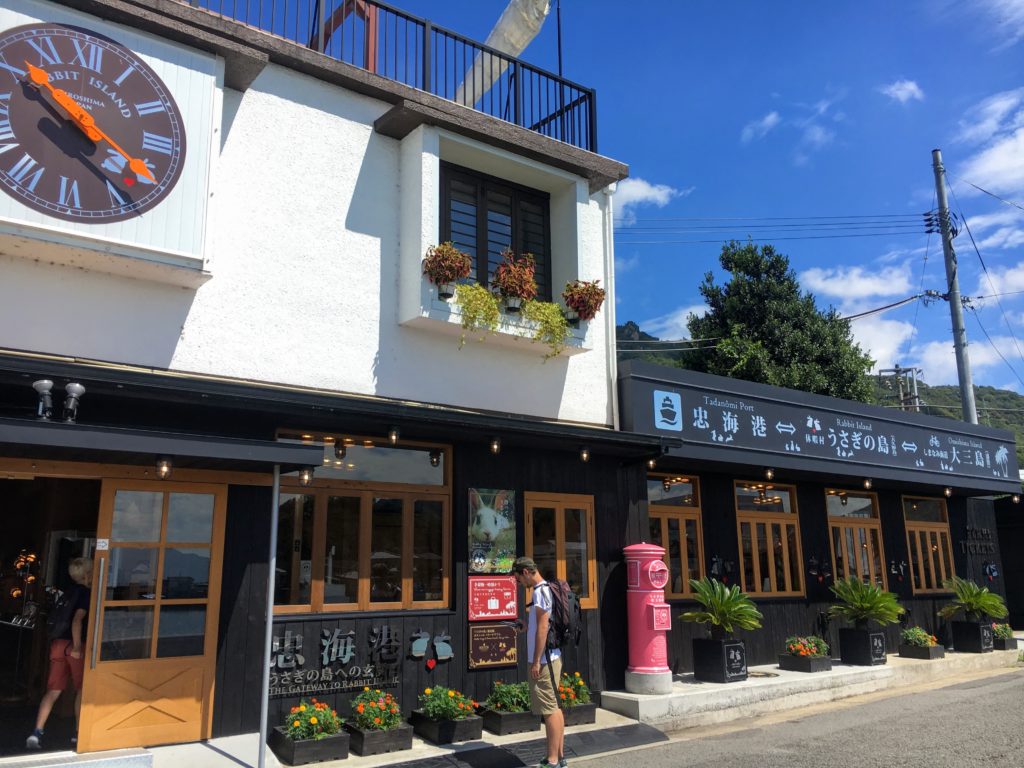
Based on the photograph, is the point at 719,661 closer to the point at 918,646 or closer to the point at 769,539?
the point at 769,539

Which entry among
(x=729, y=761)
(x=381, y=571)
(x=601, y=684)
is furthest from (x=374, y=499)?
(x=729, y=761)

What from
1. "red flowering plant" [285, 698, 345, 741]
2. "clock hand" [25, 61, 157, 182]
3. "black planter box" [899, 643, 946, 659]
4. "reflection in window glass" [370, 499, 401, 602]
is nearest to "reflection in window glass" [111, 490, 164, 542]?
"red flowering plant" [285, 698, 345, 741]

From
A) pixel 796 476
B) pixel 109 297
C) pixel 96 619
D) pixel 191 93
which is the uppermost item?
pixel 191 93

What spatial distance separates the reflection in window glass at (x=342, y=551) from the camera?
9.06 metres

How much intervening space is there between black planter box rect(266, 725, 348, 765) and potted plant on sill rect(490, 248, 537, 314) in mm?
5318

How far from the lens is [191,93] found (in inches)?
330

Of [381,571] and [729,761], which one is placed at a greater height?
[381,571]

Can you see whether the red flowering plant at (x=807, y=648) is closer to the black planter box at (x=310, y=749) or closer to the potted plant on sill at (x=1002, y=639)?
the potted plant on sill at (x=1002, y=639)

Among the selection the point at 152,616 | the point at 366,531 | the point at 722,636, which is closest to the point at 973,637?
the point at 722,636

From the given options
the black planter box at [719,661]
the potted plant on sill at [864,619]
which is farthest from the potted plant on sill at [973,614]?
the black planter box at [719,661]

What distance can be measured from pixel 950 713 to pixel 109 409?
10374 millimetres

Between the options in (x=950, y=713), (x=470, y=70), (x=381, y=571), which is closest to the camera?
(x=381, y=571)

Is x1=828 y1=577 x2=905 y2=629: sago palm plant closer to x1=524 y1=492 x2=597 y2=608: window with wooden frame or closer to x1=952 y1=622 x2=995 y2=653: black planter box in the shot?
x1=952 y1=622 x2=995 y2=653: black planter box

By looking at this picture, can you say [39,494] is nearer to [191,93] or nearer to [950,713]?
[191,93]
